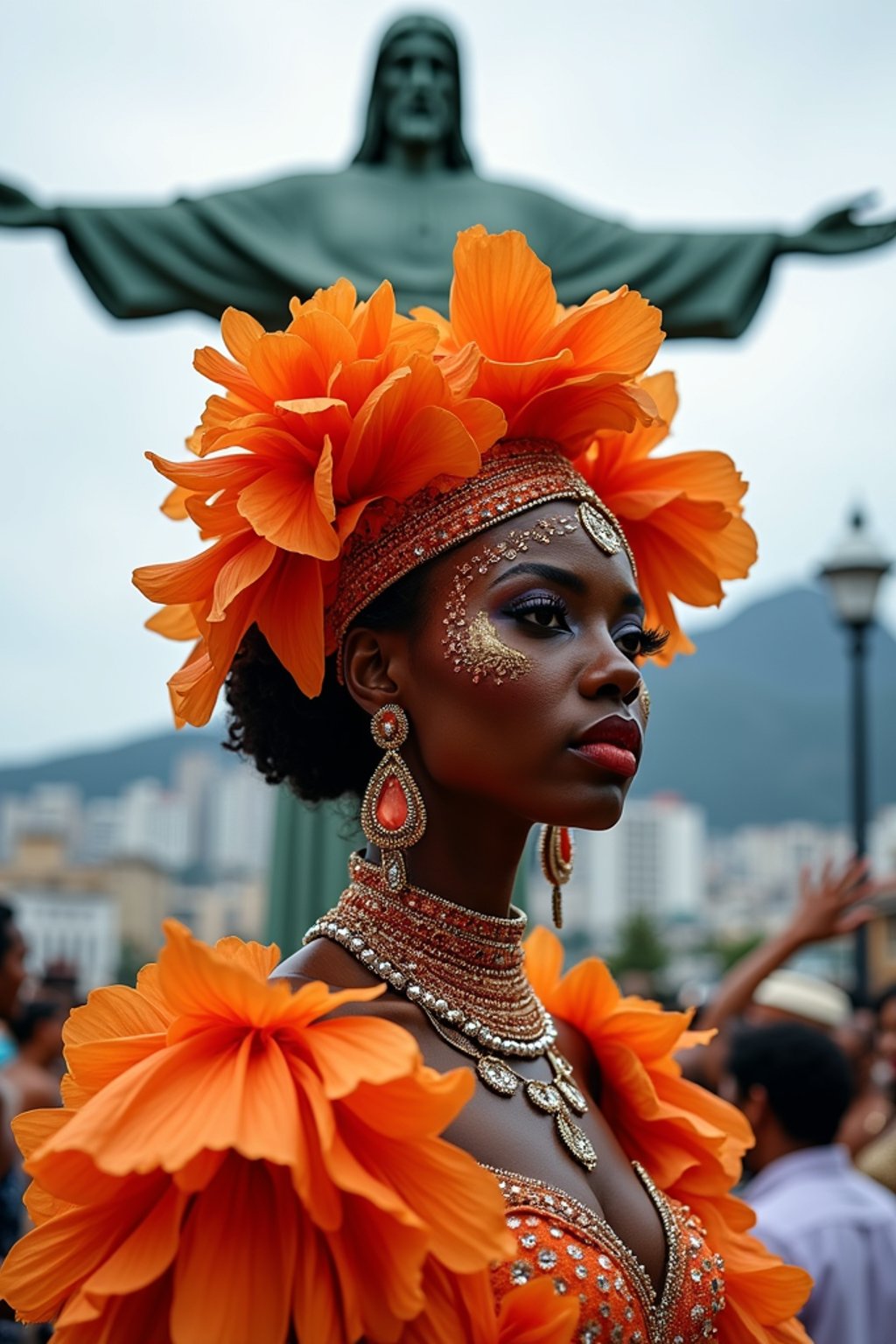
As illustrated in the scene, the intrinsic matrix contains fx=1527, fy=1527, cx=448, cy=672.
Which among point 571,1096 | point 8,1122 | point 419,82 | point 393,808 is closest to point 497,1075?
point 571,1096

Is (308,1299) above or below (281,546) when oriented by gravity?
below

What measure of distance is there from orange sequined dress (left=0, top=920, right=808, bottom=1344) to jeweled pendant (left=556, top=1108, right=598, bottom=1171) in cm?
23

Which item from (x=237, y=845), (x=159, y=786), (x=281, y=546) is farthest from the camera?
(x=159, y=786)

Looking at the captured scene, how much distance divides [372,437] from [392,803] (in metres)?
0.56

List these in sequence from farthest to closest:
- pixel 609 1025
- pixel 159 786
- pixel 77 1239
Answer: pixel 159 786, pixel 609 1025, pixel 77 1239

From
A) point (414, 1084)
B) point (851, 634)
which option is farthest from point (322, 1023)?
point (851, 634)

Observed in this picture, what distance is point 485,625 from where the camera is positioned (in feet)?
7.44

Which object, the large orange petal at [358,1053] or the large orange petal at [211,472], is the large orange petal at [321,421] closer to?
the large orange petal at [211,472]

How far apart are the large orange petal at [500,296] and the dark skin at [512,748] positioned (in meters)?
0.28

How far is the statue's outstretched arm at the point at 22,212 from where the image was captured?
14.6ft

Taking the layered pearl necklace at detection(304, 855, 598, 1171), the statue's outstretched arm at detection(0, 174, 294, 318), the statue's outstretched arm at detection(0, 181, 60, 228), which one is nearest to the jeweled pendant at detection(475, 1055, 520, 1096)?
the layered pearl necklace at detection(304, 855, 598, 1171)

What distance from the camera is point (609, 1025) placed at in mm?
2777

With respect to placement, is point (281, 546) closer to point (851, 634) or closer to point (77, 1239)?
point (77, 1239)

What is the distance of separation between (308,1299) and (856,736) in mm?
8750
